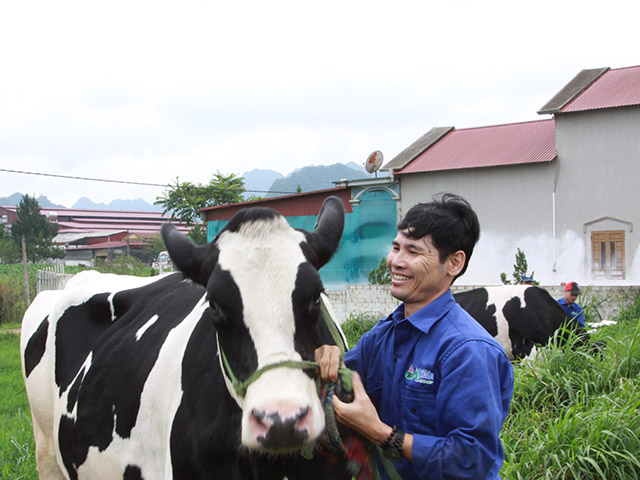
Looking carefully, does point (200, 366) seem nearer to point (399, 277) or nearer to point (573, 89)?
point (399, 277)

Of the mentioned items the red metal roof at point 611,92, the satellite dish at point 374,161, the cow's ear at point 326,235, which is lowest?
the cow's ear at point 326,235

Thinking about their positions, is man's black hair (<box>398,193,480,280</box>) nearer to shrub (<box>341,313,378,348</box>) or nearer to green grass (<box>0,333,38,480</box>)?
green grass (<box>0,333,38,480</box>)

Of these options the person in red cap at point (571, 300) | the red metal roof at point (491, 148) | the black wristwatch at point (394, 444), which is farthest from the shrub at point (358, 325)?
the black wristwatch at point (394, 444)

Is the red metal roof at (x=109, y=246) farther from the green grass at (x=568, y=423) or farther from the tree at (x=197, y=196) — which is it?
the green grass at (x=568, y=423)

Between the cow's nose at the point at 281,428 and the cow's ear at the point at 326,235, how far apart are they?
73 centimetres

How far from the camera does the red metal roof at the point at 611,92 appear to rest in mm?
15111

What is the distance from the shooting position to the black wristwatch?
1648 millimetres

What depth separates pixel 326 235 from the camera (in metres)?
2.40

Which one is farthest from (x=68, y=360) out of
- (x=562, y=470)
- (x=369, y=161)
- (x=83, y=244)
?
(x=83, y=244)

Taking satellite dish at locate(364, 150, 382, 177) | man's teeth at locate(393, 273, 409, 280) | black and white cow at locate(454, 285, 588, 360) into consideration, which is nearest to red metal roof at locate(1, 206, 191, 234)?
satellite dish at locate(364, 150, 382, 177)

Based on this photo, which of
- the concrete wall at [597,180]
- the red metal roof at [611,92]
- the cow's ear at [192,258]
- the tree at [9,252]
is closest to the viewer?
the cow's ear at [192,258]

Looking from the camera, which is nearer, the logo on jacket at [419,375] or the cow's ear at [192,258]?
the logo on jacket at [419,375]

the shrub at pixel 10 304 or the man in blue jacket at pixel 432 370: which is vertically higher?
the man in blue jacket at pixel 432 370

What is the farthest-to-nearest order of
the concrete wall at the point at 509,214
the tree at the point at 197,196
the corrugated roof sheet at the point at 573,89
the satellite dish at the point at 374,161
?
the tree at the point at 197,196, the satellite dish at the point at 374,161, the concrete wall at the point at 509,214, the corrugated roof sheet at the point at 573,89
